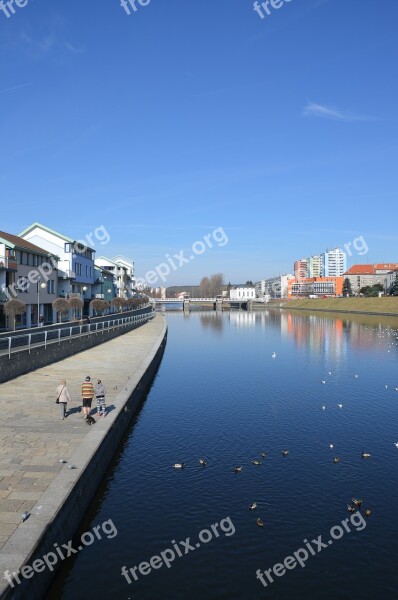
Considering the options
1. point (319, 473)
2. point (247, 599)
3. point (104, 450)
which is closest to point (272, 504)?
point (319, 473)

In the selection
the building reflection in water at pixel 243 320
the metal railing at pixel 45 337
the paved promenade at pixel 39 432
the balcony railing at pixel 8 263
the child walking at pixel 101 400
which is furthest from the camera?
the building reflection in water at pixel 243 320

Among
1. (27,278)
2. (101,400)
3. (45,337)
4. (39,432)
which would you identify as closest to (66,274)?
(27,278)

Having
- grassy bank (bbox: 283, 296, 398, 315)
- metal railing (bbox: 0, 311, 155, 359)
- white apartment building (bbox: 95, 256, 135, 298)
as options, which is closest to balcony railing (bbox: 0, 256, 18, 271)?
metal railing (bbox: 0, 311, 155, 359)

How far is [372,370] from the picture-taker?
41.1 meters

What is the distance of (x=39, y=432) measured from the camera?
17.4m

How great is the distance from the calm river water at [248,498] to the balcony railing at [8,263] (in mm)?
25160

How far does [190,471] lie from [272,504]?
12.0 feet

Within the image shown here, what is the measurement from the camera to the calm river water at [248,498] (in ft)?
37.0

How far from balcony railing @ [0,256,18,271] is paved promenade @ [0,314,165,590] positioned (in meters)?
19.1

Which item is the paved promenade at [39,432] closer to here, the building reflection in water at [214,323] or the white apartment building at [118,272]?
the building reflection in water at [214,323]

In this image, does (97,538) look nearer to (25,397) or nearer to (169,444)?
(169,444)

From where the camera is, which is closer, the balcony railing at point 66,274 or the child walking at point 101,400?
the child walking at point 101,400

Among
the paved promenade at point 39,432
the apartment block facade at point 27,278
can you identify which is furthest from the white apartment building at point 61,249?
the paved promenade at point 39,432

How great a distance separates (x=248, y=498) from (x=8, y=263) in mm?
41273
